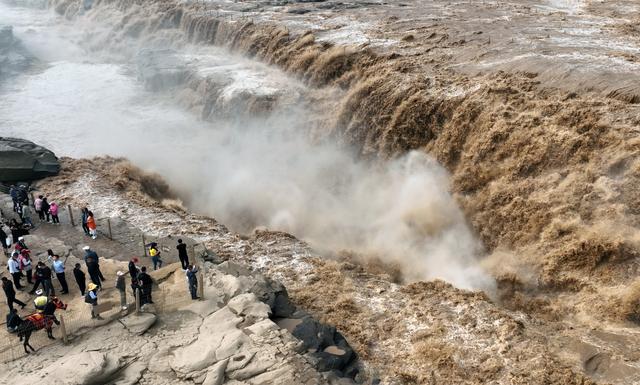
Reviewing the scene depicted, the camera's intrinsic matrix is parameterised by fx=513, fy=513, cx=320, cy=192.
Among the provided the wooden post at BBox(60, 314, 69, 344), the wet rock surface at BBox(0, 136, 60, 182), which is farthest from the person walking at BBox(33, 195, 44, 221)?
the wooden post at BBox(60, 314, 69, 344)

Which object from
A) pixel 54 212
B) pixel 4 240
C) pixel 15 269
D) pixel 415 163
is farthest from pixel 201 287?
pixel 415 163

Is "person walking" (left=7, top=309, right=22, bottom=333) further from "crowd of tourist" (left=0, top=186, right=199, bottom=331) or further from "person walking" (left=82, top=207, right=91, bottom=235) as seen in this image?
"person walking" (left=82, top=207, right=91, bottom=235)

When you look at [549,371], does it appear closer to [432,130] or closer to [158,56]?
[432,130]

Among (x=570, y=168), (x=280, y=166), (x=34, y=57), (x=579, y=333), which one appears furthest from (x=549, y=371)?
(x=34, y=57)

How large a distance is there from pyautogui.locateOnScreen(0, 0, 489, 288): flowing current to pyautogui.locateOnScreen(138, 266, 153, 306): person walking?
6640 millimetres

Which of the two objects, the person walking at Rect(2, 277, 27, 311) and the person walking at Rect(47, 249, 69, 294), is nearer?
the person walking at Rect(2, 277, 27, 311)

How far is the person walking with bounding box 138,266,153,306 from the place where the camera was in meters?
11.4

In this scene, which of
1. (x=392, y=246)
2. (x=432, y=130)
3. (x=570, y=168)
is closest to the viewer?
(x=570, y=168)

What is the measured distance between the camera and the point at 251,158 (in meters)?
23.6

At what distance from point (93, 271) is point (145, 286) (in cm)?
187

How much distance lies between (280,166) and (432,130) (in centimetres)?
719

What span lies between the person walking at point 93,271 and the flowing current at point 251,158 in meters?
7.09

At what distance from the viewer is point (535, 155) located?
1499cm

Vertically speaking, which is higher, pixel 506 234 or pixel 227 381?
pixel 506 234
